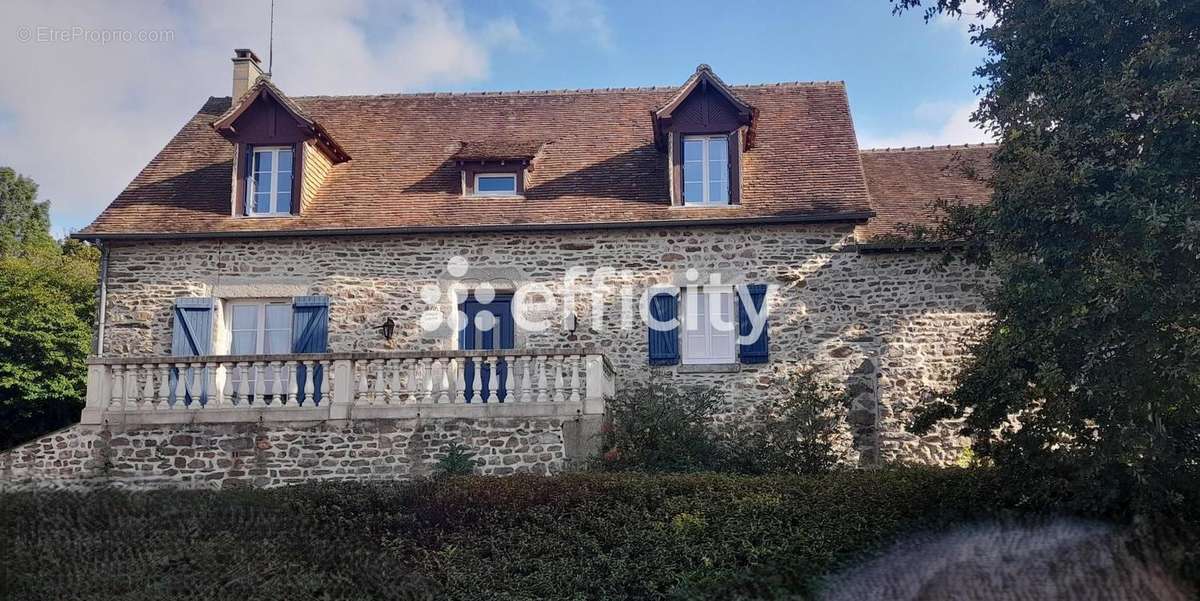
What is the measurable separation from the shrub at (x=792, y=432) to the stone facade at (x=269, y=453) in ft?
7.54

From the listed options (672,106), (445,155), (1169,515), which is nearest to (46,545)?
(445,155)

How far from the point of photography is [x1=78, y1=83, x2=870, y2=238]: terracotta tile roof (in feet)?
50.2

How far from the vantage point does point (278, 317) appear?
50.1 feet

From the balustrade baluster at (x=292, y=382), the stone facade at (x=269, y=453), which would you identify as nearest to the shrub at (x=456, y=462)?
the stone facade at (x=269, y=453)

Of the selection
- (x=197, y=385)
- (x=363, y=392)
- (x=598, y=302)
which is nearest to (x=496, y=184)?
(x=598, y=302)

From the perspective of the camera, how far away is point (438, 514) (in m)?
11.2

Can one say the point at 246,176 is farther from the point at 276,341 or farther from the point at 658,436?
the point at 658,436

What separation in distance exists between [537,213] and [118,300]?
6.01 metres

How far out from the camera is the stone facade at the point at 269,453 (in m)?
12.7

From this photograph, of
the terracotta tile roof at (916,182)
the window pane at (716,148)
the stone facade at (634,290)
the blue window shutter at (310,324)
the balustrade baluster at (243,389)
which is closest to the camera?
the balustrade baluster at (243,389)

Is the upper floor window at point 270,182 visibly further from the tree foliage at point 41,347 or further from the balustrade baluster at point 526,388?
the balustrade baluster at point 526,388

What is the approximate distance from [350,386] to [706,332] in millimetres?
4931

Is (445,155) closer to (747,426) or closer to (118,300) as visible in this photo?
(118,300)

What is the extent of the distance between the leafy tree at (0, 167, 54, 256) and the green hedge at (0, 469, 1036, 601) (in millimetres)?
20597
